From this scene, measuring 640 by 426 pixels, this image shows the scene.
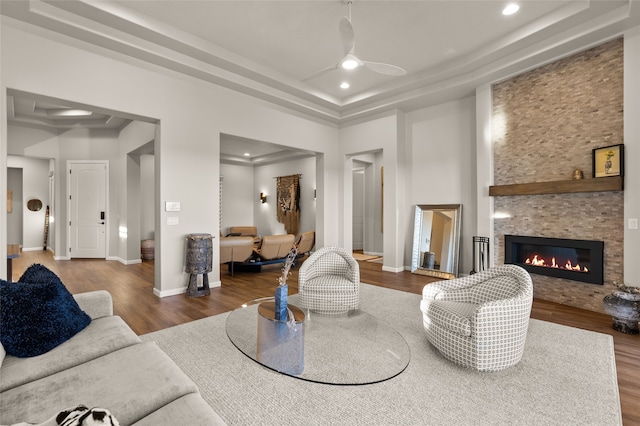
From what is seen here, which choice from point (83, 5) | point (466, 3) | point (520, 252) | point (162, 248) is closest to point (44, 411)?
point (162, 248)

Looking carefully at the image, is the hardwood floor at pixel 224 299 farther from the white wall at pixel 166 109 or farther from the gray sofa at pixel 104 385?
the gray sofa at pixel 104 385

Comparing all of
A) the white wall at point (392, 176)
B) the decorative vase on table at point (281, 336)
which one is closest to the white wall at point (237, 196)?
the white wall at point (392, 176)

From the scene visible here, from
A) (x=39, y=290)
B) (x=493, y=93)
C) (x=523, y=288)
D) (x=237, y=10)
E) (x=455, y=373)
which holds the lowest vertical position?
(x=455, y=373)

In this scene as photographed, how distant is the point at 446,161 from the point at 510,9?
2.82m

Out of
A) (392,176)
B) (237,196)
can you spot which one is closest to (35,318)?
(392,176)

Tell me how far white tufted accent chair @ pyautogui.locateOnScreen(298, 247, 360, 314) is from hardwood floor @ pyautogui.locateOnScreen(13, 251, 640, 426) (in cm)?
110

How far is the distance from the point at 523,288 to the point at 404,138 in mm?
4580

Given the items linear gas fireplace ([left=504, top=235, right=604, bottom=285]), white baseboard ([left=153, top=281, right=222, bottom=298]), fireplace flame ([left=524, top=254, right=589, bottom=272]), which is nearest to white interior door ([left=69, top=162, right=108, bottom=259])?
white baseboard ([left=153, top=281, right=222, bottom=298])

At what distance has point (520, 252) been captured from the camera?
4.85 meters

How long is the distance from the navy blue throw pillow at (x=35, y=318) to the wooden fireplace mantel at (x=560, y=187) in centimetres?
524

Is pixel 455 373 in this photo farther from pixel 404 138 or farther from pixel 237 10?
pixel 404 138

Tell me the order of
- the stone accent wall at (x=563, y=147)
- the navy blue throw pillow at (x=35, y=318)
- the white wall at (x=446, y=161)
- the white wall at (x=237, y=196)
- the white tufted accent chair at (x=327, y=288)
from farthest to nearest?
1. the white wall at (x=237, y=196)
2. the white wall at (x=446, y=161)
3. the stone accent wall at (x=563, y=147)
4. the white tufted accent chair at (x=327, y=288)
5. the navy blue throw pillow at (x=35, y=318)

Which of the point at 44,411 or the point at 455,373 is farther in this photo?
the point at 455,373

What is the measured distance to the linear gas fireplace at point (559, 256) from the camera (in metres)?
3.96
